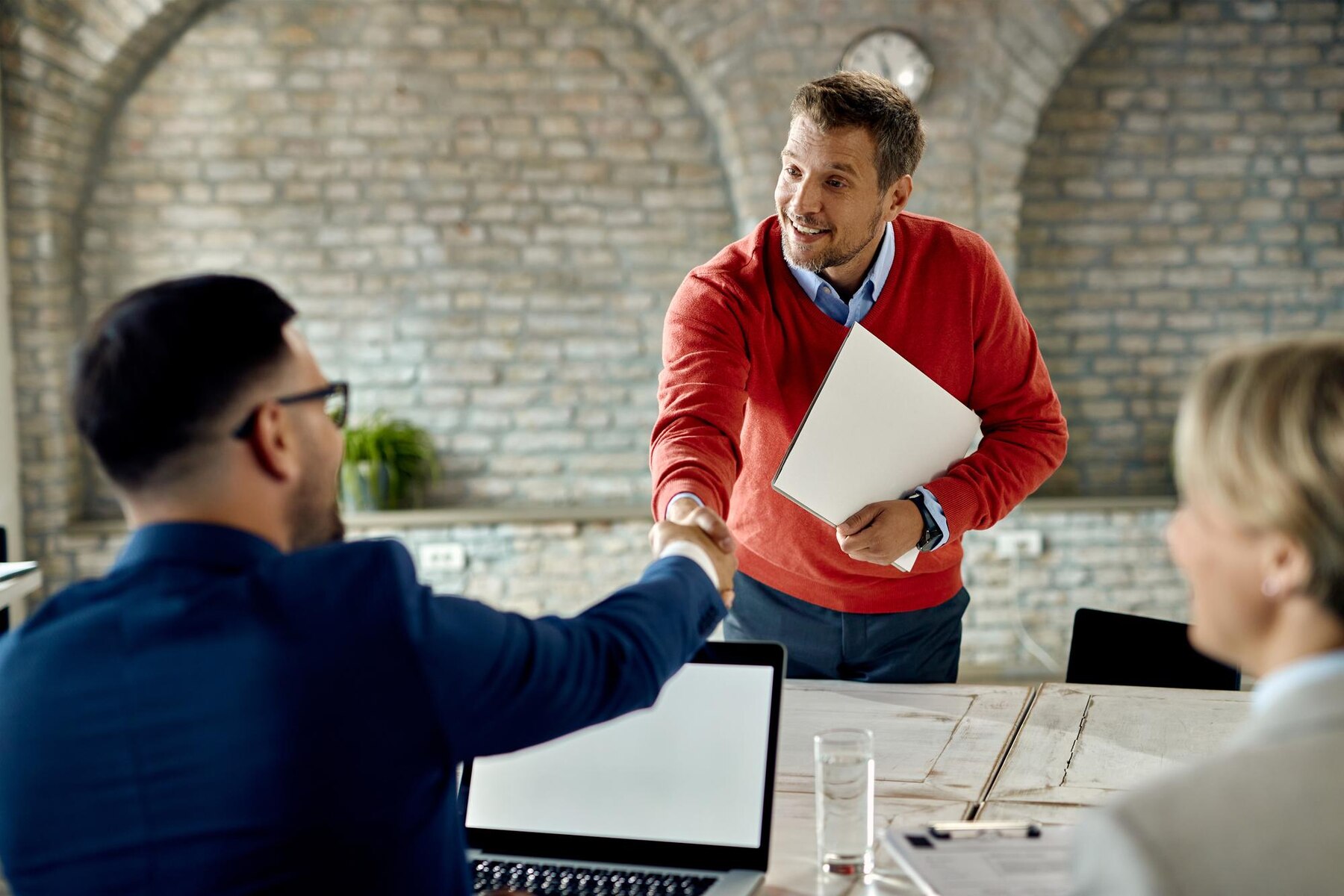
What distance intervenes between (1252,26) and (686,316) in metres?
3.73

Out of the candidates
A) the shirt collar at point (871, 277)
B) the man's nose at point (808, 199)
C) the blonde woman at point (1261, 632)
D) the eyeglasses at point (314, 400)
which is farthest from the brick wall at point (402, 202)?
the blonde woman at point (1261, 632)

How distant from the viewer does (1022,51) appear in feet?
13.9

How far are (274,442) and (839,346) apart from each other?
1269mm

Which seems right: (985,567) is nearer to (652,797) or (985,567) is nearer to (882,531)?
(882,531)

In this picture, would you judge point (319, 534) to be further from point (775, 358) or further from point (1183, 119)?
point (1183, 119)

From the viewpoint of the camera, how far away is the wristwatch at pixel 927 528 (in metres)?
1.88

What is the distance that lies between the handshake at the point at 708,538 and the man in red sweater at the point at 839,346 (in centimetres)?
49

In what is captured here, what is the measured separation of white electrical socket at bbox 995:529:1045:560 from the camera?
4.41 m

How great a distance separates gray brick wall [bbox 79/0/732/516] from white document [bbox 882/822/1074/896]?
3662 millimetres

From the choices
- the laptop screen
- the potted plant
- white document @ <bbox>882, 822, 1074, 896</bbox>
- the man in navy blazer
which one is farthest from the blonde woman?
the potted plant

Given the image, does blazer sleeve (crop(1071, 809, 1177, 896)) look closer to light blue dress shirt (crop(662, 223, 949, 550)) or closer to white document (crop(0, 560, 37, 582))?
light blue dress shirt (crop(662, 223, 949, 550))

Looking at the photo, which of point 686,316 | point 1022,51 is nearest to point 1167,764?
point 686,316

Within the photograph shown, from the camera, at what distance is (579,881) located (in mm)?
1269

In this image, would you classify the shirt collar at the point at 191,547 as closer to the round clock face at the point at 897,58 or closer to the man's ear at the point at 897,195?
the man's ear at the point at 897,195
